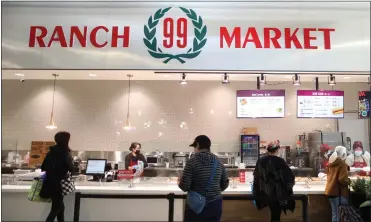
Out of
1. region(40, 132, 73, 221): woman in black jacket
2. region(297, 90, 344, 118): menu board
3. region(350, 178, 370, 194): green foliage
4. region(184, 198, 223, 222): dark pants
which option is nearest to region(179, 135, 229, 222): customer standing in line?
region(184, 198, 223, 222): dark pants

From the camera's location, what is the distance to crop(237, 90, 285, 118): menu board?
19.9 feet

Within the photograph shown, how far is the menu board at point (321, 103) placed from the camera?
591 cm

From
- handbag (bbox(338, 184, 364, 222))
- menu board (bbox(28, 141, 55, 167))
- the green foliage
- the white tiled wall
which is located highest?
the white tiled wall

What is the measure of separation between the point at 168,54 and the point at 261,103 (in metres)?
2.55

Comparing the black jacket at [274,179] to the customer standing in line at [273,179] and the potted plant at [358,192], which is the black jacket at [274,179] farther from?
the potted plant at [358,192]

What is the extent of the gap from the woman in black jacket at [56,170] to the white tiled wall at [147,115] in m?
4.02

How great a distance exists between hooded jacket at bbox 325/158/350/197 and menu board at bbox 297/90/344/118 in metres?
1.27

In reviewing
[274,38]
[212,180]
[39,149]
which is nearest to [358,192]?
[274,38]

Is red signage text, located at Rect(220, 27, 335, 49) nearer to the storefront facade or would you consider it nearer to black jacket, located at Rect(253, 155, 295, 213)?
the storefront facade

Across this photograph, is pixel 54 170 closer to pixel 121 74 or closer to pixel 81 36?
pixel 81 36

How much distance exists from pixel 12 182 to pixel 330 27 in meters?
5.09

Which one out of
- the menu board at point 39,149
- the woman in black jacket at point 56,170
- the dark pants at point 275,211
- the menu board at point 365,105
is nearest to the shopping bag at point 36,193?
the woman in black jacket at point 56,170

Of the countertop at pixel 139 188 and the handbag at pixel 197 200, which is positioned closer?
the handbag at pixel 197 200

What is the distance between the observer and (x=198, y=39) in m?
→ 4.31
